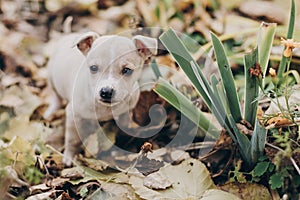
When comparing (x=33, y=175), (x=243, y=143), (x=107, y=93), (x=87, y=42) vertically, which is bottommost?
(x=33, y=175)

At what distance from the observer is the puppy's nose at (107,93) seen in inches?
60.5

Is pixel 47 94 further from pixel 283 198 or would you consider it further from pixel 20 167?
pixel 283 198

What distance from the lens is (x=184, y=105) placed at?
1534 mm

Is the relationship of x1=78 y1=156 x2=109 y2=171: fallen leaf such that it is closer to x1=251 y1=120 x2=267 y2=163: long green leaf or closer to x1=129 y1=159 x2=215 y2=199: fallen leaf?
x1=129 y1=159 x2=215 y2=199: fallen leaf

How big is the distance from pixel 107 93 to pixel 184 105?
243 millimetres

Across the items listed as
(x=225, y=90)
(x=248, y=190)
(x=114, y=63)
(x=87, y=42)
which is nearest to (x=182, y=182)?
(x=248, y=190)

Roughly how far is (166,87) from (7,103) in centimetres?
83

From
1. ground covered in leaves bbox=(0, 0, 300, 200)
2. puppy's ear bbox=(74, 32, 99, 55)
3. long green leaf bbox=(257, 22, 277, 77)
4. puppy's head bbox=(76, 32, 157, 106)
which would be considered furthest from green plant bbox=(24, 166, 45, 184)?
long green leaf bbox=(257, 22, 277, 77)

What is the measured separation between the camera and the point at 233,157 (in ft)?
5.20

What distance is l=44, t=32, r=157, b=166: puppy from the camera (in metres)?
1.57

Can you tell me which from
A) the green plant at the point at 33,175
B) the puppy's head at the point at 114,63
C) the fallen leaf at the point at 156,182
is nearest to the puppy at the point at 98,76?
the puppy's head at the point at 114,63

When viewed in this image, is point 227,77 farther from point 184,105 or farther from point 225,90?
point 184,105

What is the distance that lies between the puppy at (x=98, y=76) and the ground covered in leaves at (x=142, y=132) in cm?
10

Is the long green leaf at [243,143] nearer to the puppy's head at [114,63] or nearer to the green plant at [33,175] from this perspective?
the puppy's head at [114,63]
